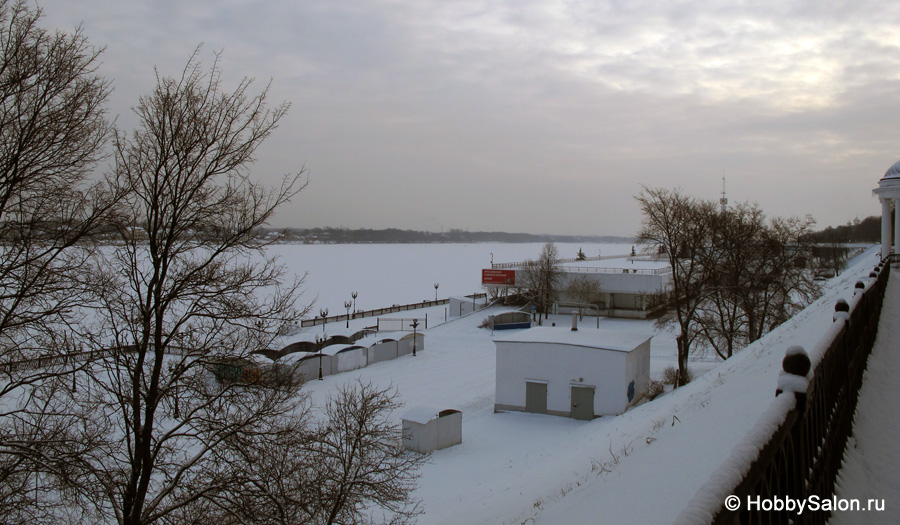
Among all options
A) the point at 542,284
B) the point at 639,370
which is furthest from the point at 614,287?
the point at 639,370

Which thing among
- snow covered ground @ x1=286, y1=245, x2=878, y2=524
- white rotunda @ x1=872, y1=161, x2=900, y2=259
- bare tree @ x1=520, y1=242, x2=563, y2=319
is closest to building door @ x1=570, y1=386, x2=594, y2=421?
snow covered ground @ x1=286, y1=245, x2=878, y2=524

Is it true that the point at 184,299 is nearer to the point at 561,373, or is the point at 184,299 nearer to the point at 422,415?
the point at 422,415

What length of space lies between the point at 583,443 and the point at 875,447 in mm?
12532

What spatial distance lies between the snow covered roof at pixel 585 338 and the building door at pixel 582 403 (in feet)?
6.18

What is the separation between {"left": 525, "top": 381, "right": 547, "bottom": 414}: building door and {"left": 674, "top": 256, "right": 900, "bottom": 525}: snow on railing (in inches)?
724

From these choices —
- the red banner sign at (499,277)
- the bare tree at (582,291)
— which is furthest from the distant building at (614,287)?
the bare tree at (582,291)

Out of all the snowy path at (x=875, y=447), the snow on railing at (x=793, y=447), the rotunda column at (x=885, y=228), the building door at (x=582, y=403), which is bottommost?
the building door at (x=582, y=403)

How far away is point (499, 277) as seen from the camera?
184 feet

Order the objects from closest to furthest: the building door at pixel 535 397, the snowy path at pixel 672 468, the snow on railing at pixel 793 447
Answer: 1. the snow on railing at pixel 793 447
2. the snowy path at pixel 672 468
3. the building door at pixel 535 397

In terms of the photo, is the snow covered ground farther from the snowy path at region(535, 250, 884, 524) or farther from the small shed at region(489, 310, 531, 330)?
the small shed at region(489, 310, 531, 330)

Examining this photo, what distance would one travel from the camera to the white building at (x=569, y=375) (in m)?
23.4

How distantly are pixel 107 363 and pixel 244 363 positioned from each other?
77.6 inches

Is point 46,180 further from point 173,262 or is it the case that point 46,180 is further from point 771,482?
point 771,482

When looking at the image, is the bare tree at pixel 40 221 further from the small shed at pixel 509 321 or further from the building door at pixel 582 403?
the small shed at pixel 509 321
